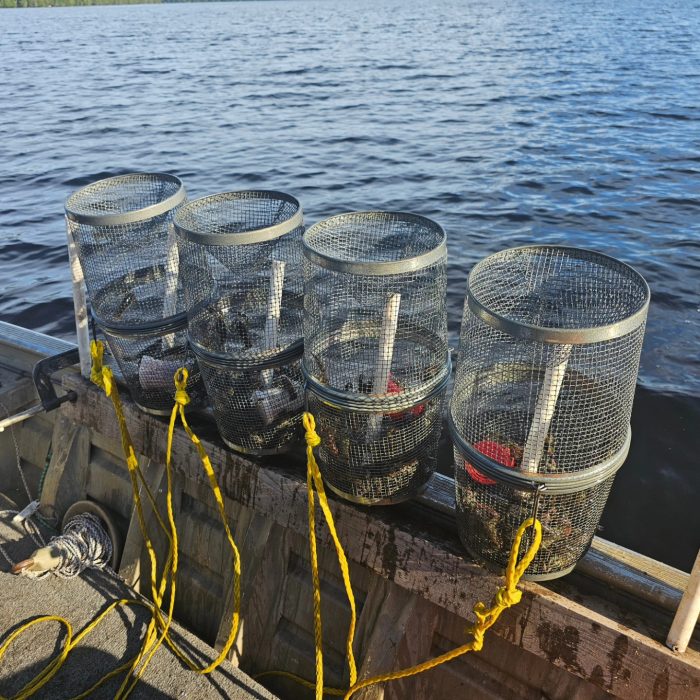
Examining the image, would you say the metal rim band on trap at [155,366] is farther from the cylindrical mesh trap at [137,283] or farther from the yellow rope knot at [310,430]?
the yellow rope knot at [310,430]

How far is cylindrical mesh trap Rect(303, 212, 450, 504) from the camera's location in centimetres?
314

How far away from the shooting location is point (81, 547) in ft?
15.3

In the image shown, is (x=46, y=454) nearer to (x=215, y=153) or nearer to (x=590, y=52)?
(x=215, y=153)

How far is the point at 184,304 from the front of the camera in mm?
4152

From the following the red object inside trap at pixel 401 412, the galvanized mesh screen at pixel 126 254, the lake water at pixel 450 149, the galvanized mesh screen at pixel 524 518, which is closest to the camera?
the galvanized mesh screen at pixel 524 518

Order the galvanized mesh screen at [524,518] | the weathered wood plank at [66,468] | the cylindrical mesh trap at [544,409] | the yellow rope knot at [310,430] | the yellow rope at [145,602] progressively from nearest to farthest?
the cylindrical mesh trap at [544,409] → the galvanized mesh screen at [524,518] → the yellow rope knot at [310,430] → the yellow rope at [145,602] → the weathered wood plank at [66,468]

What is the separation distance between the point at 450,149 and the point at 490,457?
1666 centimetres

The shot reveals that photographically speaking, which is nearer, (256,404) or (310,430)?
(310,430)

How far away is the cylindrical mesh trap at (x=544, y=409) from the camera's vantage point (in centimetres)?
274

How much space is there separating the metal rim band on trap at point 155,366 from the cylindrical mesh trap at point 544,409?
1896 mm

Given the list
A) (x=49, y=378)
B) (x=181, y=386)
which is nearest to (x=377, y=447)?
(x=181, y=386)

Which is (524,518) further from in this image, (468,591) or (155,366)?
(155,366)

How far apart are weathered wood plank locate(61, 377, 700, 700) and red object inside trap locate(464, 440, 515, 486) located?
50 cm

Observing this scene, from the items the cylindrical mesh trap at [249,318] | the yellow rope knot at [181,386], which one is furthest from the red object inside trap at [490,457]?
the yellow rope knot at [181,386]
